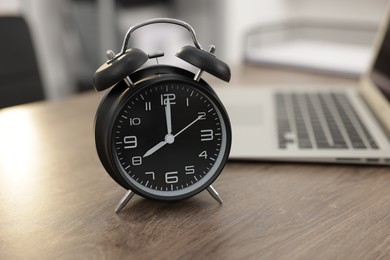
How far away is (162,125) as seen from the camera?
1.83 feet

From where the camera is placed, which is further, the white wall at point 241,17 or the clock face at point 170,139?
the white wall at point 241,17

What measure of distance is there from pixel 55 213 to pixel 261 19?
1828 millimetres

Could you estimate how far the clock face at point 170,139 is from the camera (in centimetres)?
54

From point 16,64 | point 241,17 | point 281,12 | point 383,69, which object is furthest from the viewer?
point 241,17

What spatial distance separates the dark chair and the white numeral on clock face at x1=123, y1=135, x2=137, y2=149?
813mm

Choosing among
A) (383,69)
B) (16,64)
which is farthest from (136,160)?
(16,64)

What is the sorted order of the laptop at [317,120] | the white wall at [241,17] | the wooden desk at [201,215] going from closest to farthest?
the wooden desk at [201,215], the laptop at [317,120], the white wall at [241,17]

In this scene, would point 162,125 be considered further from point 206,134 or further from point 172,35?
point 172,35

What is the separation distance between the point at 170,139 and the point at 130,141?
0.05 m

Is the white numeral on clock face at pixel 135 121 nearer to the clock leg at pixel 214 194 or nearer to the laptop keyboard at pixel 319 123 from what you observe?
the clock leg at pixel 214 194

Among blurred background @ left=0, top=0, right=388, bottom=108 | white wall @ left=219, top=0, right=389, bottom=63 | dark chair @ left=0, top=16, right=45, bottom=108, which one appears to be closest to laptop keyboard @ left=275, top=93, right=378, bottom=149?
blurred background @ left=0, top=0, right=388, bottom=108

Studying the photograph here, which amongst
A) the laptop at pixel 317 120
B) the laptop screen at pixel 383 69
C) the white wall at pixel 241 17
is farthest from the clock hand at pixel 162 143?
the white wall at pixel 241 17

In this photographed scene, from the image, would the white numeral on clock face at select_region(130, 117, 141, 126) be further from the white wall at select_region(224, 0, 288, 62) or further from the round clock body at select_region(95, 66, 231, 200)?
the white wall at select_region(224, 0, 288, 62)

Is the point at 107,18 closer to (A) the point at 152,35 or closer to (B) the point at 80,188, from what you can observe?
(A) the point at 152,35
